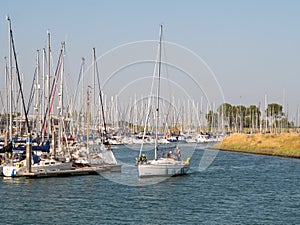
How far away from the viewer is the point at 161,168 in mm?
53219

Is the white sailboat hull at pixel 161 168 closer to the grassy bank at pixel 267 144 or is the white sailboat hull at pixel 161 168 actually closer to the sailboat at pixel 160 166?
the sailboat at pixel 160 166

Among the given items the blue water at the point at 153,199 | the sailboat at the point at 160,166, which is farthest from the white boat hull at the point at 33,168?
the sailboat at the point at 160,166

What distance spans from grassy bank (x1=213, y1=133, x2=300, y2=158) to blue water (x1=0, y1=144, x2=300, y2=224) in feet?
115

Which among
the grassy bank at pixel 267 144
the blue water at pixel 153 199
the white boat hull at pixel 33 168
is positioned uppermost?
the grassy bank at pixel 267 144

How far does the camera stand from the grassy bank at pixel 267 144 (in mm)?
95312

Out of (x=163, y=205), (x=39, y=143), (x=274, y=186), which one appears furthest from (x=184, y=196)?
(x=39, y=143)

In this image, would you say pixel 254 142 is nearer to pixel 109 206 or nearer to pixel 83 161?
pixel 83 161

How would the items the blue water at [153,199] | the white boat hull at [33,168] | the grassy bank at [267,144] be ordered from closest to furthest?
the blue water at [153,199], the white boat hull at [33,168], the grassy bank at [267,144]

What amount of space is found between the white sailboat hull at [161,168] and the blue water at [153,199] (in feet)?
2.35

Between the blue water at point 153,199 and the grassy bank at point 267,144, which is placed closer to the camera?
the blue water at point 153,199

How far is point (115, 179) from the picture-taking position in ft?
182

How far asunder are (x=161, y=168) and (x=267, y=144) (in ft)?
189

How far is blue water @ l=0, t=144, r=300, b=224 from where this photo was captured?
35562 mm

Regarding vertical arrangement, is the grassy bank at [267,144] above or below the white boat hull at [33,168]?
above
